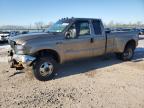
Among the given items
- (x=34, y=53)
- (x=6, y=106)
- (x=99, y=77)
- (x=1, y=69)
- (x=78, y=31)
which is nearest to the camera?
(x=6, y=106)

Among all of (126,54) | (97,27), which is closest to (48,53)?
(97,27)

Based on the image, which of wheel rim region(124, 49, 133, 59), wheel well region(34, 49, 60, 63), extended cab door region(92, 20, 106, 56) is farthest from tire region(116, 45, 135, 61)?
wheel well region(34, 49, 60, 63)

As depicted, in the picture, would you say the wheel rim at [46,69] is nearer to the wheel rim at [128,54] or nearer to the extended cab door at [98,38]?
the extended cab door at [98,38]

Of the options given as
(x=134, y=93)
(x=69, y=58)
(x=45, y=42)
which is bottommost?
(x=134, y=93)

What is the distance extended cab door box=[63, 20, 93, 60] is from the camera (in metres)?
6.92

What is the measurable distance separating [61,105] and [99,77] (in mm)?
2535

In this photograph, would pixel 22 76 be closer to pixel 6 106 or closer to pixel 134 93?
pixel 6 106

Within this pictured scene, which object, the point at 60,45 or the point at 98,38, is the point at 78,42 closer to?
the point at 60,45

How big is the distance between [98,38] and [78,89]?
2.96 m

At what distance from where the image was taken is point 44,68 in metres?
6.33

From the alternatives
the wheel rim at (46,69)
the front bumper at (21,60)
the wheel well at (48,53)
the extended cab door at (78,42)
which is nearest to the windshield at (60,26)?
the extended cab door at (78,42)

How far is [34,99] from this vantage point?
15.9ft

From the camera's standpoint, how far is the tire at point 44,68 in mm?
6168

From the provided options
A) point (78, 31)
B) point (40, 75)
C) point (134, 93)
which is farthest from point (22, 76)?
point (134, 93)
